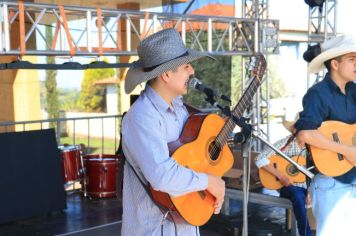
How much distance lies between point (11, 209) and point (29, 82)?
672cm

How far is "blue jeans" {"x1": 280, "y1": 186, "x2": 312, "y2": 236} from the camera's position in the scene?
13.3ft

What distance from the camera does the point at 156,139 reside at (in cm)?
182

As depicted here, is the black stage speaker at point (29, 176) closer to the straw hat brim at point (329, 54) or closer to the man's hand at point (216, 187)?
the straw hat brim at point (329, 54)

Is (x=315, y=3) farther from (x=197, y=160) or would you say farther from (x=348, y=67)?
(x=197, y=160)

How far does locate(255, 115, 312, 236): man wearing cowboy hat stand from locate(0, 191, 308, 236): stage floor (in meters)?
0.61

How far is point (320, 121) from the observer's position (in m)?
Result: 2.71

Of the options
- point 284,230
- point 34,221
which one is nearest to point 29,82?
point 34,221

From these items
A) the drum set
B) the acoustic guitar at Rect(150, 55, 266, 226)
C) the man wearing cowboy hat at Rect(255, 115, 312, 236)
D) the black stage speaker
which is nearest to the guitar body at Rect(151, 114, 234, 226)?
the acoustic guitar at Rect(150, 55, 266, 226)

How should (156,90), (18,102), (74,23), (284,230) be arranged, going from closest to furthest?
1. (156,90)
2. (284,230)
3. (74,23)
4. (18,102)

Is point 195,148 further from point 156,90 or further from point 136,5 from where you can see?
point 136,5

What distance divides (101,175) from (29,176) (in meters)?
1.22

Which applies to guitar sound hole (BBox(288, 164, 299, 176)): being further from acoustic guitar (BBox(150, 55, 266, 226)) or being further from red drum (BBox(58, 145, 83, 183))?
red drum (BBox(58, 145, 83, 183))

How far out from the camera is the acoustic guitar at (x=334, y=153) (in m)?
2.73

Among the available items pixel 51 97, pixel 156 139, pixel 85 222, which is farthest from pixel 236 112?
pixel 51 97
